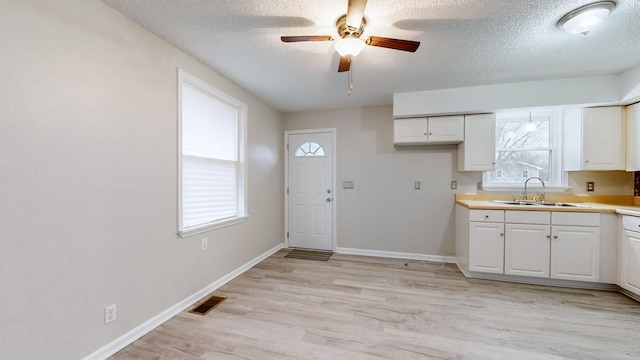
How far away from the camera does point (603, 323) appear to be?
6.74 ft

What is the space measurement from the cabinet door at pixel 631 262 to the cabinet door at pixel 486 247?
1.04 m

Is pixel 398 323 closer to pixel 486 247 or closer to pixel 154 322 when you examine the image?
pixel 486 247

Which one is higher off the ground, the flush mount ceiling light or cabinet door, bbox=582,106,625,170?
the flush mount ceiling light

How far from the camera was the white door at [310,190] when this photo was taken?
13.6 feet

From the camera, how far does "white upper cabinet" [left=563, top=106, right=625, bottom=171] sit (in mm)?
2824

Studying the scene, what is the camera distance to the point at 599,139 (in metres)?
2.88

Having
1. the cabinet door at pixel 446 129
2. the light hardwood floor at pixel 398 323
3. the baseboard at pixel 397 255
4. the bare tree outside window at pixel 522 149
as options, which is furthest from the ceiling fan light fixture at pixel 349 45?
the baseboard at pixel 397 255

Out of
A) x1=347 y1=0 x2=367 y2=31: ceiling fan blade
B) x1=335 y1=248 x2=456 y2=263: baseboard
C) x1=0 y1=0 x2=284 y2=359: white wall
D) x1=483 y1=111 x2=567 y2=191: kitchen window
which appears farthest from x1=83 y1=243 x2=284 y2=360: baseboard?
x1=483 y1=111 x2=567 y2=191: kitchen window

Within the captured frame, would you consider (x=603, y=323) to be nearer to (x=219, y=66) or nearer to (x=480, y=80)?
(x=480, y=80)

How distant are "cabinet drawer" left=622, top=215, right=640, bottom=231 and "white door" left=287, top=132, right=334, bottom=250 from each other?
11.0 ft

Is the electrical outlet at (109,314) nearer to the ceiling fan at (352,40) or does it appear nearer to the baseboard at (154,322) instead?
the baseboard at (154,322)

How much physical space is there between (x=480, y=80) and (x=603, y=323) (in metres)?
2.57

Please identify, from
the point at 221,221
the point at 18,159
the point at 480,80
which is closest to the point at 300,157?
the point at 221,221

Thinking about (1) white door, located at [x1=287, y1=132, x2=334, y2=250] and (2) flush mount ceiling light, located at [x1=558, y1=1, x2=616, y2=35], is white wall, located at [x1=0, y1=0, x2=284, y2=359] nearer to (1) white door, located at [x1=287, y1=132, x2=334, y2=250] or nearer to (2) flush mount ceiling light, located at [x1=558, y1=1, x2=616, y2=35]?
(1) white door, located at [x1=287, y1=132, x2=334, y2=250]
